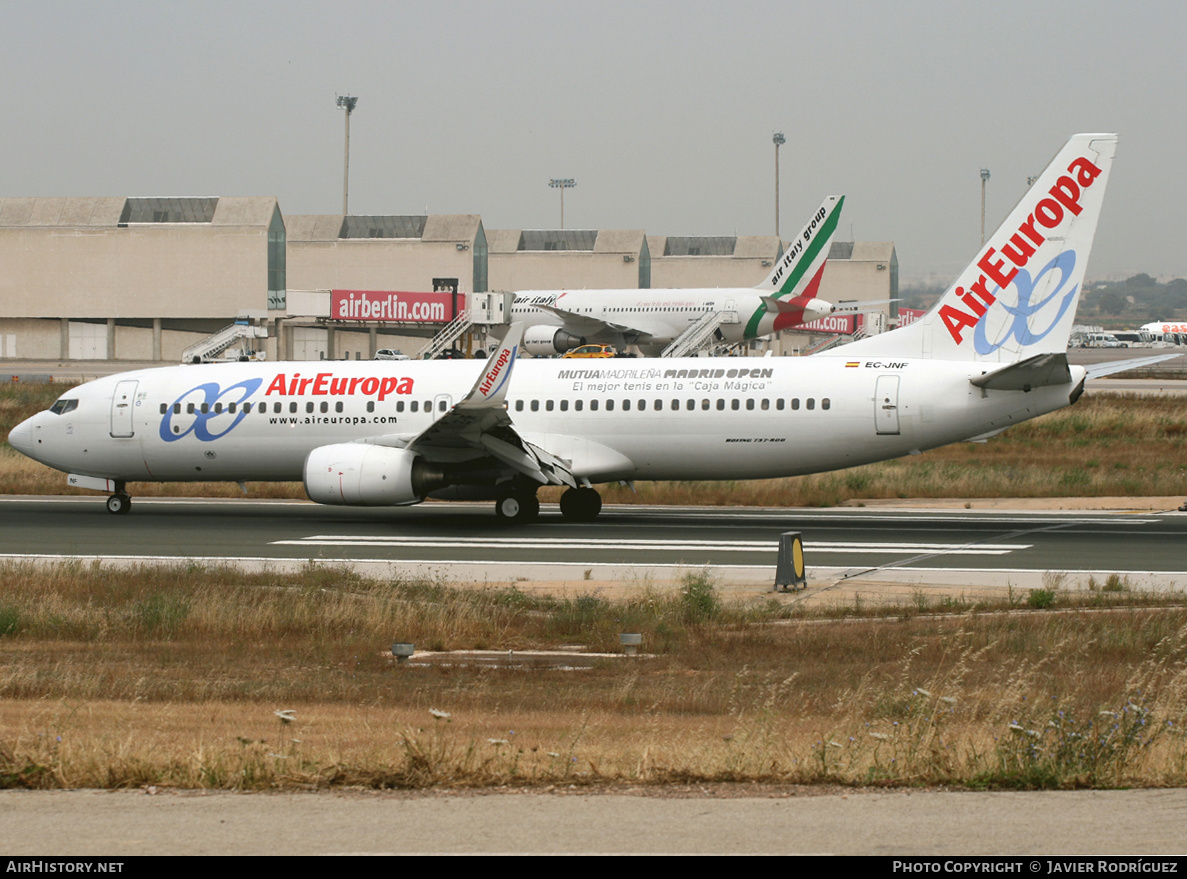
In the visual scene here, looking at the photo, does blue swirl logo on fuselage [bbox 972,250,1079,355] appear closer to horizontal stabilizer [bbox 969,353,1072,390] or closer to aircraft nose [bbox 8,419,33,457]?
horizontal stabilizer [bbox 969,353,1072,390]

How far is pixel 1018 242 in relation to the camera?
2708cm

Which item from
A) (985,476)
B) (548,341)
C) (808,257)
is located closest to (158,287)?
(548,341)

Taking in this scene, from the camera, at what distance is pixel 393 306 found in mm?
A: 91250

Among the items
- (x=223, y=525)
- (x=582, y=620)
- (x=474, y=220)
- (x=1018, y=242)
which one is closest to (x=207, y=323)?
(x=474, y=220)

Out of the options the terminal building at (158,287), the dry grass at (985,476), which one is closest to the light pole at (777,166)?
the terminal building at (158,287)

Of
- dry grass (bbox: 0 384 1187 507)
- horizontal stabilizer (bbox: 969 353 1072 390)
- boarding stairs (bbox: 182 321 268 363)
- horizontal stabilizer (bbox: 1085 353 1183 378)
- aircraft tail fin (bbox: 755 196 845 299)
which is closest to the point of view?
horizontal stabilizer (bbox: 969 353 1072 390)

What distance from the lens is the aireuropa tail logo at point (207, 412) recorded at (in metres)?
29.6

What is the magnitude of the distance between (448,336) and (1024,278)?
187ft

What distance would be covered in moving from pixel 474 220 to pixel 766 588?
98946 millimetres

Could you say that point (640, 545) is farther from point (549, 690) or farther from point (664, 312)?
point (664, 312)

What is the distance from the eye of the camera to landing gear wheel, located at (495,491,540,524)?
92.1 feet

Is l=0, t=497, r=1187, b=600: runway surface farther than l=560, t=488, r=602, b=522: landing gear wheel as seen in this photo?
No

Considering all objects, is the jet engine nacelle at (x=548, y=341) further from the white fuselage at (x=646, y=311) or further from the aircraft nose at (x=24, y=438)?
the aircraft nose at (x=24, y=438)

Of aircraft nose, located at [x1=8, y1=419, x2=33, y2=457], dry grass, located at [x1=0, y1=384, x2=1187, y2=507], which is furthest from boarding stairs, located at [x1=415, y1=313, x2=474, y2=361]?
aircraft nose, located at [x1=8, y1=419, x2=33, y2=457]
